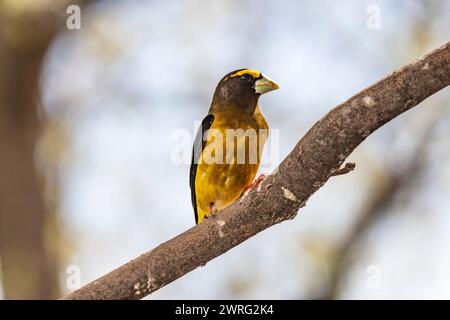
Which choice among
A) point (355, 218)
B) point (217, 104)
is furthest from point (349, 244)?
point (217, 104)

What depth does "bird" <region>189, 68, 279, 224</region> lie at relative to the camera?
181 inches

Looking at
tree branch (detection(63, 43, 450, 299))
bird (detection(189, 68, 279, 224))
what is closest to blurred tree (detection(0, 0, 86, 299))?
bird (detection(189, 68, 279, 224))

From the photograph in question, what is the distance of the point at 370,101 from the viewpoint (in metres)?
3.15

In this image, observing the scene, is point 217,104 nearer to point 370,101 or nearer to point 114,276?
point 114,276

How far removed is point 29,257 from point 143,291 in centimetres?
268

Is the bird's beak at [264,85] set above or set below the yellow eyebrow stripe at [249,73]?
below

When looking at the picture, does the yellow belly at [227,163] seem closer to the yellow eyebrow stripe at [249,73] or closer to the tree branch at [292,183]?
the yellow eyebrow stripe at [249,73]

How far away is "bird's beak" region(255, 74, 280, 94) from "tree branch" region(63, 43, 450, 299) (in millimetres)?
1157

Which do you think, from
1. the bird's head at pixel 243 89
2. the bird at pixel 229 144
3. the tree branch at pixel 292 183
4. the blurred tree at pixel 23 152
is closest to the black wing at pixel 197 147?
the bird at pixel 229 144

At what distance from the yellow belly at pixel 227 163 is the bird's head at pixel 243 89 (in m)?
0.16

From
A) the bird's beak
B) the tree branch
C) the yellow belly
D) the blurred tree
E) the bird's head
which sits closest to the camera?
the tree branch

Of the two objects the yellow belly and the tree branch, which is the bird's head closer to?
the yellow belly

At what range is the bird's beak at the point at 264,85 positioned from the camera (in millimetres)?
4723

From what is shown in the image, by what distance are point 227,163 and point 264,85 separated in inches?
24.3
